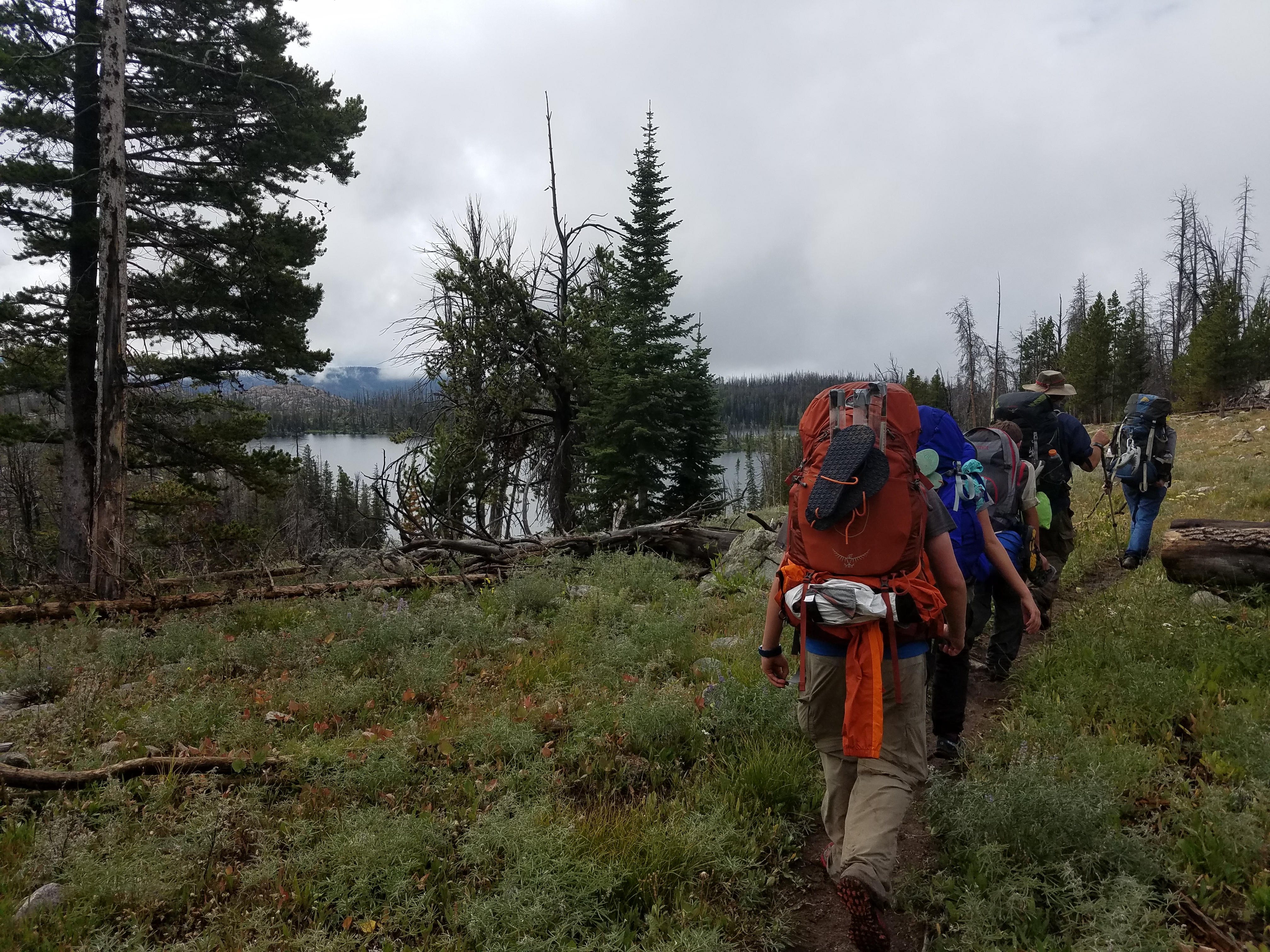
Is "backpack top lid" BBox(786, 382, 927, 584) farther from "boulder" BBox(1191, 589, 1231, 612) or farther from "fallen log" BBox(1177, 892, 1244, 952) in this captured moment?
"boulder" BBox(1191, 589, 1231, 612)

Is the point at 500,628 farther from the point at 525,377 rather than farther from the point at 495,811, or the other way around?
the point at 525,377

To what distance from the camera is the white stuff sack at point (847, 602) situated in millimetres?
2383

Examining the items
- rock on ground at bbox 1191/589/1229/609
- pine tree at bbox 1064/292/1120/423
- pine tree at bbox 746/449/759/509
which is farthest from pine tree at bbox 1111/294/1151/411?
rock on ground at bbox 1191/589/1229/609

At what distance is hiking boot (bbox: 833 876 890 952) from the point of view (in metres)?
2.24

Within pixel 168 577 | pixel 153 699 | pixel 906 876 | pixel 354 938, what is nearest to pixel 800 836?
pixel 906 876

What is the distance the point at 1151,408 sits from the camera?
6672mm

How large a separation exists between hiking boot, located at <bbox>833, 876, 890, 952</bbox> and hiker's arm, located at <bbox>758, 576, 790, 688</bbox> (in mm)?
871

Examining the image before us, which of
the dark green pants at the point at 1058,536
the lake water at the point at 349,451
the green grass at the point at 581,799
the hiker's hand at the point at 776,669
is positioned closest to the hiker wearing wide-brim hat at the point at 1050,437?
the dark green pants at the point at 1058,536

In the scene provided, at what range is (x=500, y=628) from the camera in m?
6.47

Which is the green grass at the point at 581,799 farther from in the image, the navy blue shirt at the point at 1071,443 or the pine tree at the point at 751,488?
the pine tree at the point at 751,488

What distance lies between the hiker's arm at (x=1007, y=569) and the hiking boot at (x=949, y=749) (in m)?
0.88

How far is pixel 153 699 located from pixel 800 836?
4907mm

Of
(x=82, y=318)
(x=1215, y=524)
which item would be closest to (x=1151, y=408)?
(x=1215, y=524)

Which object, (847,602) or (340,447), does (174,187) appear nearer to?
(847,602)
